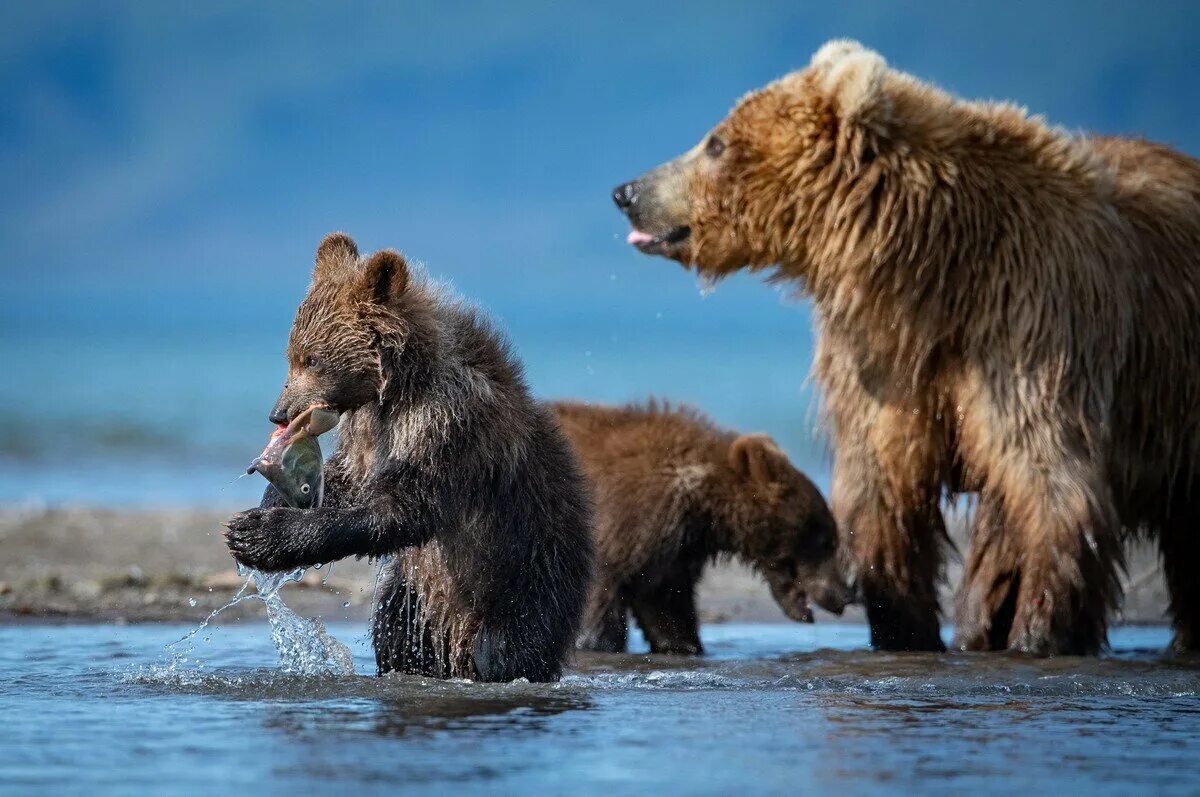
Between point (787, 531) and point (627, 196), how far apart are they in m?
2.14

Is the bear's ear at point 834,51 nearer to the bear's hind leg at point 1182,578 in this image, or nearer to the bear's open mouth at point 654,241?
the bear's open mouth at point 654,241

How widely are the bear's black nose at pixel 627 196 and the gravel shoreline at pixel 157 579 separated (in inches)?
Result: 106

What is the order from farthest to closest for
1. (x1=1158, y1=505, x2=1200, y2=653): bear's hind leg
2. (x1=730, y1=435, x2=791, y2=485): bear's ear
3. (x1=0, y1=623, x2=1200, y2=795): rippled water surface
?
1. (x1=730, y1=435, x2=791, y2=485): bear's ear
2. (x1=1158, y1=505, x2=1200, y2=653): bear's hind leg
3. (x1=0, y1=623, x2=1200, y2=795): rippled water surface

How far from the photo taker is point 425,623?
6992mm

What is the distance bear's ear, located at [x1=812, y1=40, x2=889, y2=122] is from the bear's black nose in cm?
96

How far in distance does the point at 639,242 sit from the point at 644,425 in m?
1.51

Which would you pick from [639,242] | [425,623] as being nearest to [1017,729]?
[425,623]

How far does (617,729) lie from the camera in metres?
5.64

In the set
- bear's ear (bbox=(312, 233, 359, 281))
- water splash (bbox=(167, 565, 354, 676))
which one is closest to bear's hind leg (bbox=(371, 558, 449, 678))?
water splash (bbox=(167, 565, 354, 676))

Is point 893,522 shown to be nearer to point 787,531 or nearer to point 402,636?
point 787,531

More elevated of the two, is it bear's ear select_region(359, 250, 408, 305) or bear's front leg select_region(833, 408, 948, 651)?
bear's ear select_region(359, 250, 408, 305)

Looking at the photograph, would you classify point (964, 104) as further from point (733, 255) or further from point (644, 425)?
point (644, 425)

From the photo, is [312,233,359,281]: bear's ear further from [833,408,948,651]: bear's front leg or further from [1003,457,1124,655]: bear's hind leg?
[1003,457,1124,655]: bear's hind leg

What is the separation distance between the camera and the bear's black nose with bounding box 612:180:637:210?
8.35 meters
